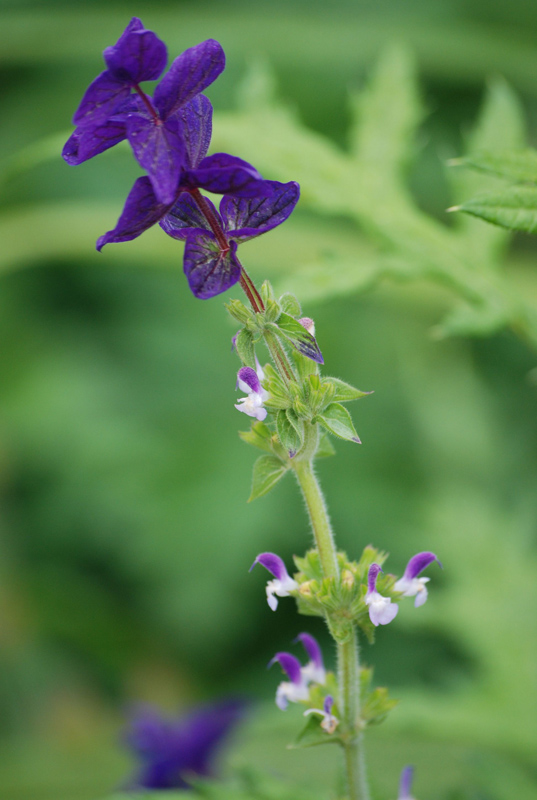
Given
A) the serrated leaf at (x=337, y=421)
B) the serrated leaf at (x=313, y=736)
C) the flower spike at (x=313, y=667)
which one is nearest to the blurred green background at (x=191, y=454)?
the flower spike at (x=313, y=667)

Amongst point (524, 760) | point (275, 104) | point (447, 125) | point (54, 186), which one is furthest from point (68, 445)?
point (447, 125)

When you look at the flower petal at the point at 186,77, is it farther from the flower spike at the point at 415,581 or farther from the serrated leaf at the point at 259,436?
the flower spike at the point at 415,581

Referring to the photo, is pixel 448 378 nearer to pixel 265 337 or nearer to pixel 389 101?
pixel 389 101

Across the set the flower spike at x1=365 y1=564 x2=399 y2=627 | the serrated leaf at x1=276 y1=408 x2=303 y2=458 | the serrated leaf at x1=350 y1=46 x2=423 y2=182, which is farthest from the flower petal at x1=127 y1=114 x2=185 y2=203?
the serrated leaf at x1=350 y1=46 x2=423 y2=182

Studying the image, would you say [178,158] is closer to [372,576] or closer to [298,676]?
[372,576]

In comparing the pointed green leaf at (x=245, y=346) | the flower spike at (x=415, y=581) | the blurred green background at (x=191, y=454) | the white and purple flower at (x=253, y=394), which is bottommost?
the flower spike at (x=415, y=581)

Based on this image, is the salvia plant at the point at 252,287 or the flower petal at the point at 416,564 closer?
the salvia plant at the point at 252,287

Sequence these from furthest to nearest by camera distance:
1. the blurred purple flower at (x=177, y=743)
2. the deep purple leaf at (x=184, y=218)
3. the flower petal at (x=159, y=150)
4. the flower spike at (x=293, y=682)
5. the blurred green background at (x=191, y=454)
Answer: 1. the blurred green background at (x=191, y=454)
2. the blurred purple flower at (x=177, y=743)
3. the flower spike at (x=293, y=682)
4. the deep purple leaf at (x=184, y=218)
5. the flower petal at (x=159, y=150)

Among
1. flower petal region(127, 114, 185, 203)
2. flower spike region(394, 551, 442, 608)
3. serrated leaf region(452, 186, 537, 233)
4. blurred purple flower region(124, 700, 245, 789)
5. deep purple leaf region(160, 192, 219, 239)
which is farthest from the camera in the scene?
blurred purple flower region(124, 700, 245, 789)

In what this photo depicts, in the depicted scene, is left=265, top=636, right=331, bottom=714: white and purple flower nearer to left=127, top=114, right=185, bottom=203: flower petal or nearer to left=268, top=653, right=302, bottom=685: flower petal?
left=268, top=653, right=302, bottom=685: flower petal
